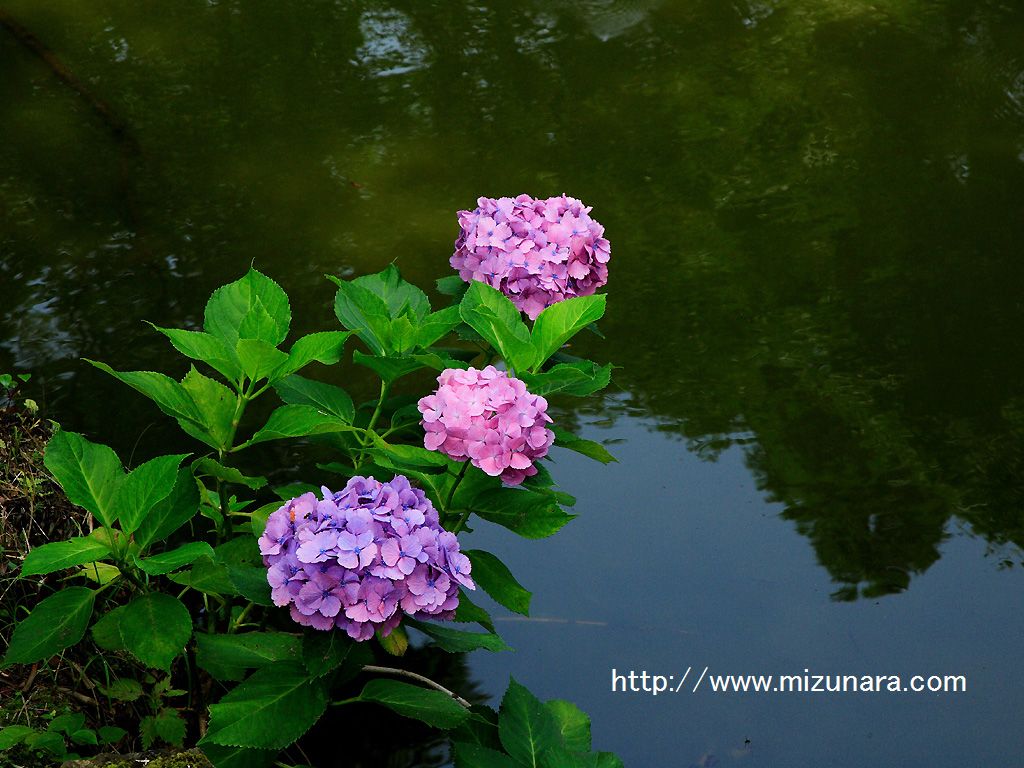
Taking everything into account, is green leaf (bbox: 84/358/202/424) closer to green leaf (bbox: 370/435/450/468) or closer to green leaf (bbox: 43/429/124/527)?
green leaf (bbox: 43/429/124/527)

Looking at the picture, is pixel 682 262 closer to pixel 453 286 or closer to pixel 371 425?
pixel 453 286

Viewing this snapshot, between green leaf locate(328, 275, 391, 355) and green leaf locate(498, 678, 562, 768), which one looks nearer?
green leaf locate(498, 678, 562, 768)

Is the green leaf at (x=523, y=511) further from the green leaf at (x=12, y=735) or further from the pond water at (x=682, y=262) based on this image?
the green leaf at (x=12, y=735)

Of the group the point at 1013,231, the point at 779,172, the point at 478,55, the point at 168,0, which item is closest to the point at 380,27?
the point at 478,55

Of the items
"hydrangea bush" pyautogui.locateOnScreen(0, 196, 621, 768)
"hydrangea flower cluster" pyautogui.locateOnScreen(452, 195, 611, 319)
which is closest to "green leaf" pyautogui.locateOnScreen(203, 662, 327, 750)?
"hydrangea bush" pyautogui.locateOnScreen(0, 196, 621, 768)

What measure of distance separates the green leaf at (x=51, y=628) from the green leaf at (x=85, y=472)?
0.11m

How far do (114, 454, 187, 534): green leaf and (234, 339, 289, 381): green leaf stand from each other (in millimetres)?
153

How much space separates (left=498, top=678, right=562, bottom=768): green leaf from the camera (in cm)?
153

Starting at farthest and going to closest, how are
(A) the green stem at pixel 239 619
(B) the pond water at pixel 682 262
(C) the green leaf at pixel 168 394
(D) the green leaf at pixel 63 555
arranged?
(B) the pond water at pixel 682 262, (A) the green stem at pixel 239 619, (C) the green leaf at pixel 168 394, (D) the green leaf at pixel 63 555

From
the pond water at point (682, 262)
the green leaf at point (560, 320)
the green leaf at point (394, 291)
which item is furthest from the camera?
the pond water at point (682, 262)

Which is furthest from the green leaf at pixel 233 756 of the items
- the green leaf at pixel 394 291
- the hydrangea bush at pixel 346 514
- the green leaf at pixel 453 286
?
the green leaf at pixel 453 286

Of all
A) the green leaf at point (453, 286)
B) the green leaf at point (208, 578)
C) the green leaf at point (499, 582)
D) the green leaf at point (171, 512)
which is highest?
the green leaf at point (453, 286)

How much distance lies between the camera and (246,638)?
62.7 inches

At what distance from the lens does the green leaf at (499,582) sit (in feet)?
5.45
